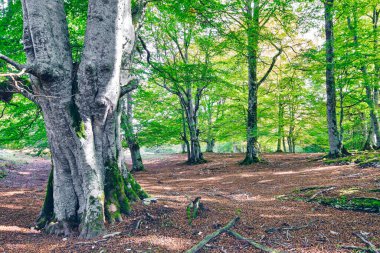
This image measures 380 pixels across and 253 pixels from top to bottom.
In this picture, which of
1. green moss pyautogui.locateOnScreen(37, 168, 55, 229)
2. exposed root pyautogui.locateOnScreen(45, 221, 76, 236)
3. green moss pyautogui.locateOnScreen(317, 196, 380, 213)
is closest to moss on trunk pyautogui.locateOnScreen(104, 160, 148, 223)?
exposed root pyautogui.locateOnScreen(45, 221, 76, 236)

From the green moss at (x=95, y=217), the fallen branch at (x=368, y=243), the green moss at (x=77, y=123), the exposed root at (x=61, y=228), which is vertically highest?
the green moss at (x=77, y=123)

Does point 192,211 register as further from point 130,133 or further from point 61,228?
point 130,133

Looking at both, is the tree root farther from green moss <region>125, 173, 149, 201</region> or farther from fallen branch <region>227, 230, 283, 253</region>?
green moss <region>125, 173, 149, 201</region>

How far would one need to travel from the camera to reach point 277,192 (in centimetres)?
623

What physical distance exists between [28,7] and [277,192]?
6479 millimetres

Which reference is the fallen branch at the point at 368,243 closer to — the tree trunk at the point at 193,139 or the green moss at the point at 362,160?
the green moss at the point at 362,160

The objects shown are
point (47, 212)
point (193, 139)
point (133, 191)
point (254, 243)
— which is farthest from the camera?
point (193, 139)

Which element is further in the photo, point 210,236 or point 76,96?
point 76,96

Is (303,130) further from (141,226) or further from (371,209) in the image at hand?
(141,226)

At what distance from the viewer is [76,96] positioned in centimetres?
380

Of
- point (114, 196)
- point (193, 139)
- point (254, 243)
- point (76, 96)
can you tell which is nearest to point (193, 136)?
point (193, 139)

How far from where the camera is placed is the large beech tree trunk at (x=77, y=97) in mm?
3588

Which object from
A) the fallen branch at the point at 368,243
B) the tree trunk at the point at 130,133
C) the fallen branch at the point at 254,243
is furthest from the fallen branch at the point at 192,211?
the tree trunk at the point at 130,133

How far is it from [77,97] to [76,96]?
0.03 m
